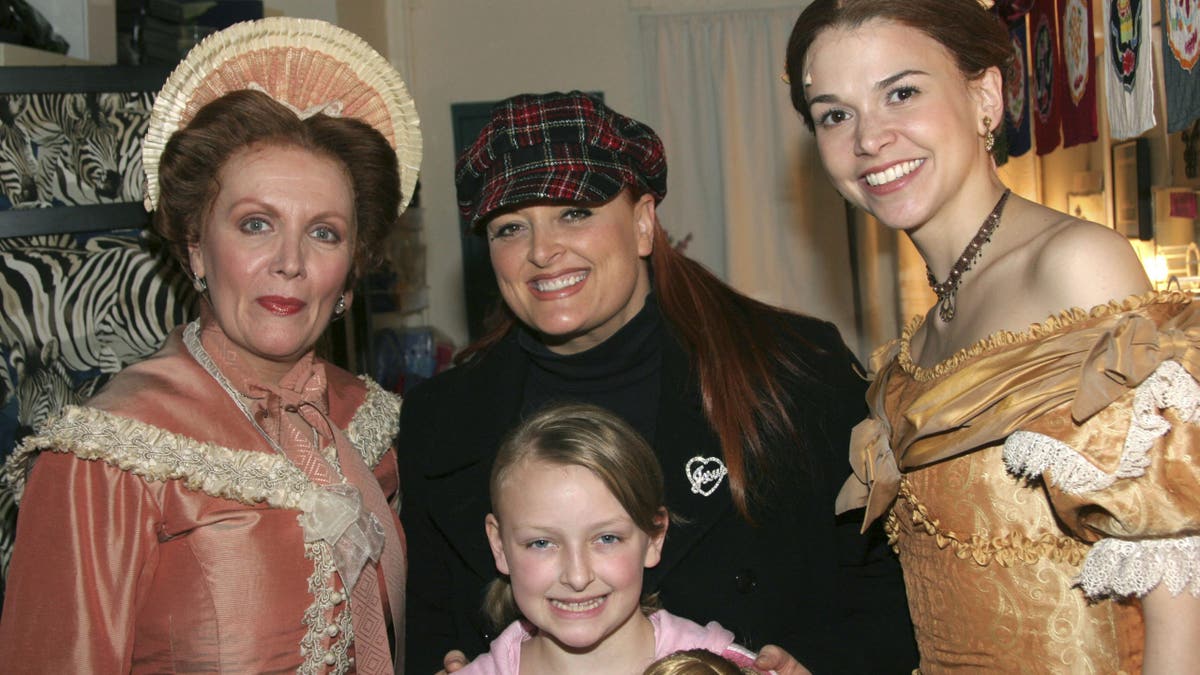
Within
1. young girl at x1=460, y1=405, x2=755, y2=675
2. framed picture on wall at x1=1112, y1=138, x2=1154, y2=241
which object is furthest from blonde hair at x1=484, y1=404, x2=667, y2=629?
framed picture on wall at x1=1112, y1=138, x2=1154, y2=241

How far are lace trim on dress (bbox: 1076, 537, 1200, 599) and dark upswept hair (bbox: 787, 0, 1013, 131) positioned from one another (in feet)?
2.68

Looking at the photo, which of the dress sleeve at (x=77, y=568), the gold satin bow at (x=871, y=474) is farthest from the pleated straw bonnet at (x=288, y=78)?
the gold satin bow at (x=871, y=474)

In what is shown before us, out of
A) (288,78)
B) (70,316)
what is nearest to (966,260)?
(288,78)

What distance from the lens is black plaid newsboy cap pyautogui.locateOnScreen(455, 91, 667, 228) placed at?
223cm

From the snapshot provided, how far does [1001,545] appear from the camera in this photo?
1.75m

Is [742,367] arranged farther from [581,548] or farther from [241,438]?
[241,438]

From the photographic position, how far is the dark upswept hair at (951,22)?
1893 mm

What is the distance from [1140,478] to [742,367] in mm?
901

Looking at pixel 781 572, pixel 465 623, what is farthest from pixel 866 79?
pixel 465 623

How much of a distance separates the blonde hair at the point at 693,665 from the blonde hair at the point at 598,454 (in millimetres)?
239

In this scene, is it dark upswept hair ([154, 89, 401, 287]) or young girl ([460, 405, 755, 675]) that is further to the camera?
dark upswept hair ([154, 89, 401, 287])

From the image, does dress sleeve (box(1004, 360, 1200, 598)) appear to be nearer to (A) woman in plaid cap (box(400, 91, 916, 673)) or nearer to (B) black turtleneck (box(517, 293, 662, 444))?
(A) woman in plaid cap (box(400, 91, 916, 673))

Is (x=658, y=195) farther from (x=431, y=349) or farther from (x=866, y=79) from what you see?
(x=431, y=349)

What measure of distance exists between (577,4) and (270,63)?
164 inches
